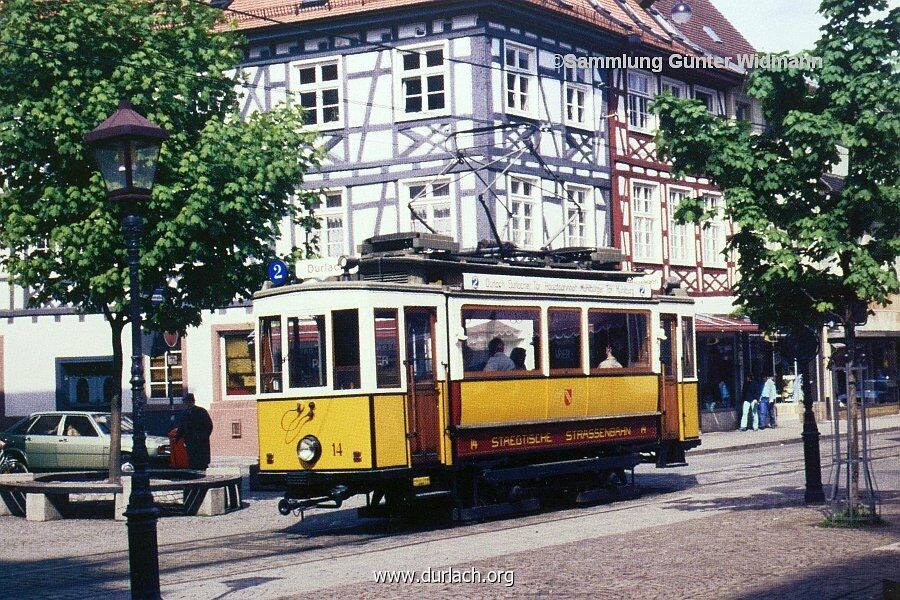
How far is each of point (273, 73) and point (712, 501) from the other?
18.7m

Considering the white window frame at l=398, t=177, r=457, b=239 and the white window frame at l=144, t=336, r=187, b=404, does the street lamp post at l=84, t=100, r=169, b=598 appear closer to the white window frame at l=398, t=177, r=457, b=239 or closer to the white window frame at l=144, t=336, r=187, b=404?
the white window frame at l=398, t=177, r=457, b=239

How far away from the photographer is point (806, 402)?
17656mm

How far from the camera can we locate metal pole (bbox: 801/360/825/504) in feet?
57.8

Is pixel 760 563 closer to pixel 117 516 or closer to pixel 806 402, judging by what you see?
pixel 806 402

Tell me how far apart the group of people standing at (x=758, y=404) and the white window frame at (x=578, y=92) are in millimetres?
8646

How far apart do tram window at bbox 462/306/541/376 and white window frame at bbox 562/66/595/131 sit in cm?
1714

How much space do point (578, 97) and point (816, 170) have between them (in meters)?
19.8

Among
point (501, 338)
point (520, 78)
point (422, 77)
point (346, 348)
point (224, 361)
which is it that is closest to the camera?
point (346, 348)

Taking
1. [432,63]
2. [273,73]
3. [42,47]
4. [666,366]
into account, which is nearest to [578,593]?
[666,366]

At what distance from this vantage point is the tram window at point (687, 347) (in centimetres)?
2098

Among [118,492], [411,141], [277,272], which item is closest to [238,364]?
[411,141]

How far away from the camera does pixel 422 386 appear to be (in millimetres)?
16500

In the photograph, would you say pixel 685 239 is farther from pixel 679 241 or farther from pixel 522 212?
pixel 522 212

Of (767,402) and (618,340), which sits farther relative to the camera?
(767,402)
